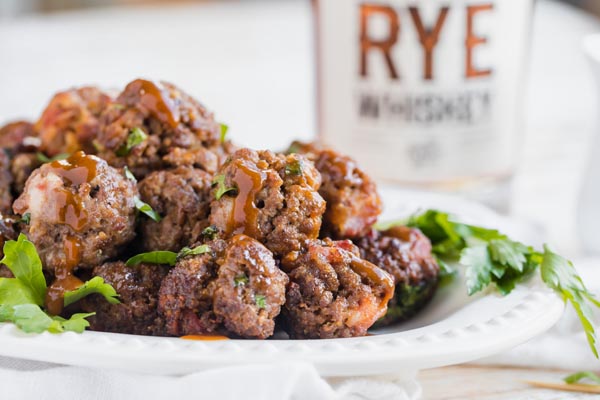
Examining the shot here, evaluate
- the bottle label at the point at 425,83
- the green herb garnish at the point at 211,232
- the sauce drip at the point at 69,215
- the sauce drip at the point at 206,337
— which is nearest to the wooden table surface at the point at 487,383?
the sauce drip at the point at 206,337

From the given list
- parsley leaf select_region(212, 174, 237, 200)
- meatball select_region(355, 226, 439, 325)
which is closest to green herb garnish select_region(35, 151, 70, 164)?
parsley leaf select_region(212, 174, 237, 200)

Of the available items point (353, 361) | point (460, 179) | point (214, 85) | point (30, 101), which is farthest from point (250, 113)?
point (353, 361)

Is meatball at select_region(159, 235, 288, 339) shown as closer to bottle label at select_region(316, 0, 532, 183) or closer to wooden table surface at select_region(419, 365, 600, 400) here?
wooden table surface at select_region(419, 365, 600, 400)

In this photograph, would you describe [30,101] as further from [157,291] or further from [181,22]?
[157,291]

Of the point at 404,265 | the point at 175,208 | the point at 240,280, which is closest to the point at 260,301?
the point at 240,280

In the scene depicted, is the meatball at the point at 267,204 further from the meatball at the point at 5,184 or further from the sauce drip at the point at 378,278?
the meatball at the point at 5,184

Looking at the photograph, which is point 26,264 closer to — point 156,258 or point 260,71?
point 156,258
